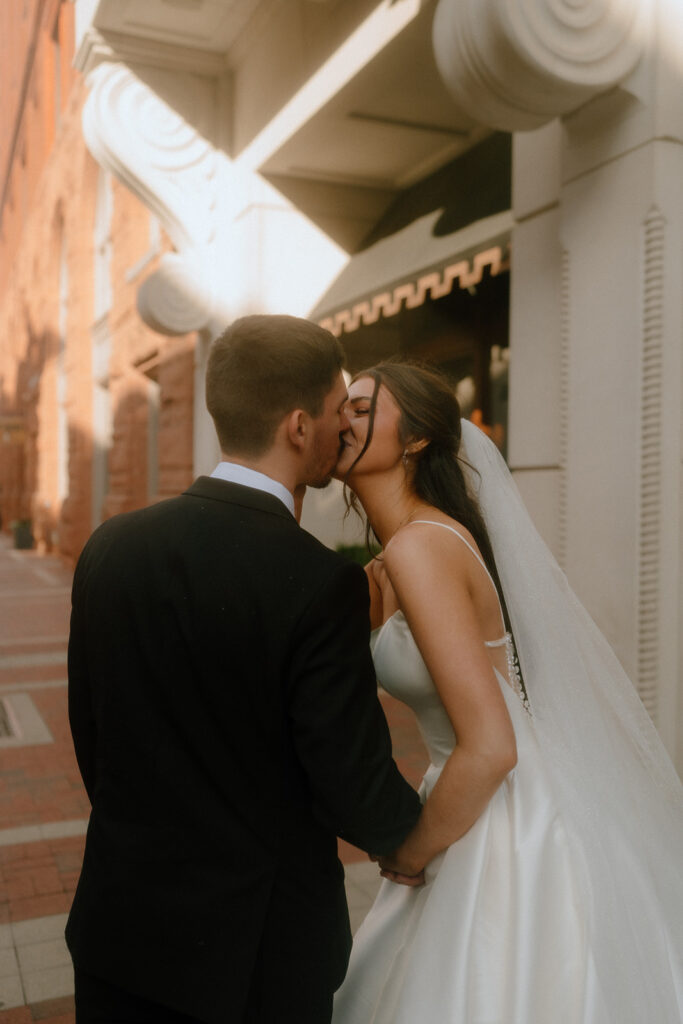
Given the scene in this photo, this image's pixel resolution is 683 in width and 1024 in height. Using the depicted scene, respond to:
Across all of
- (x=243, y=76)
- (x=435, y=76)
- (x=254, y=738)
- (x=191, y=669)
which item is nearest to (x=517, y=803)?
(x=254, y=738)

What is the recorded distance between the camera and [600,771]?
2.16 meters

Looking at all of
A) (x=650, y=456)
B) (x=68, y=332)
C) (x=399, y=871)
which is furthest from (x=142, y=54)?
(x=68, y=332)

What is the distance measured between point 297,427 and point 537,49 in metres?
3.03

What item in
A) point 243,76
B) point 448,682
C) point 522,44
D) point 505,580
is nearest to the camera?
point 448,682

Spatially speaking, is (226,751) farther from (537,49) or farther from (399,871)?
(537,49)

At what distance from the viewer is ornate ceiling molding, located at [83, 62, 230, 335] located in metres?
8.15

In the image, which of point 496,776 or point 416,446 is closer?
point 496,776

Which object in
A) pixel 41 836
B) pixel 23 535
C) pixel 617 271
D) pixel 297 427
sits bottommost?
pixel 41 836

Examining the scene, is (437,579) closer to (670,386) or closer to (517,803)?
(517,803)

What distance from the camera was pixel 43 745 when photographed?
20.7 feet

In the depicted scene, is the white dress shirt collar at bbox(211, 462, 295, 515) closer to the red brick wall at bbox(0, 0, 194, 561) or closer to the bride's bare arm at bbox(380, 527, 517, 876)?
the bride's bare arm at bbox(380, 527, 517, 876)

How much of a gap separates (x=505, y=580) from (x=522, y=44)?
2664mm

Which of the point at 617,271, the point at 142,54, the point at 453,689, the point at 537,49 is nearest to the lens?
the point at 453,689

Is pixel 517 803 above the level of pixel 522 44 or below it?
below
